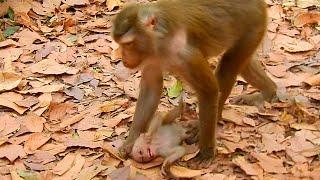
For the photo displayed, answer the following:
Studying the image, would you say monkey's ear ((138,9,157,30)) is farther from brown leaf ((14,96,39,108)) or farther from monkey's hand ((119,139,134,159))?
brown leaf ((14,96,39,108))

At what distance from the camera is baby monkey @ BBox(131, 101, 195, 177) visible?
507 cm

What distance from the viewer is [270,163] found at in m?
5.09

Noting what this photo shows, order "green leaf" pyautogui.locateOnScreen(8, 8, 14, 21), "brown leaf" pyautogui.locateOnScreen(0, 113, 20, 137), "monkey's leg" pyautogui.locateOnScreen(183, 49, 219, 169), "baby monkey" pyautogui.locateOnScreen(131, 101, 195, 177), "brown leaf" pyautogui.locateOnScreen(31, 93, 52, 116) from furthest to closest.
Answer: "green leaf" pyautogui.locateOnScreen(8, 8, 14, 21), "brown leaf" pyautogui.locateOnScreen(31, 93, 52, 116), "brown leaf" pyautogui.locateOnScreen(0, 113, 20, 137), "baby monkey" pyautogui.locateOnScreen(131, 101, 195, 177), "monkey's leg" pyautogui.locateOnScreen(183, 49, 219, 169)

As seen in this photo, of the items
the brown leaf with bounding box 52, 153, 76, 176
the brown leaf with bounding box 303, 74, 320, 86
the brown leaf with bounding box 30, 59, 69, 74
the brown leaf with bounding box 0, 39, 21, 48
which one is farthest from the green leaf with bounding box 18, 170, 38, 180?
the brown leaf with bounding box 303, 74, 320, 86

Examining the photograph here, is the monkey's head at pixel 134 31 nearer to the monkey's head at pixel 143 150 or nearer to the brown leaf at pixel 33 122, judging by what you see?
the monkey's head at pixel 143 150

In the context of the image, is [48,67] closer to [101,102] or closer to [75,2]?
[101,102]

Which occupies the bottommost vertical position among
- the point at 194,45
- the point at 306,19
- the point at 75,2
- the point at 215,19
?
the point at 75,2

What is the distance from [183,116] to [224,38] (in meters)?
0.88

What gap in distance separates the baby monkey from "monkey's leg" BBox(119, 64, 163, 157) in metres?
0.07

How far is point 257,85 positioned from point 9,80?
7.44 feet

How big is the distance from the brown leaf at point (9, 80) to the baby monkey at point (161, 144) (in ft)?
5.11

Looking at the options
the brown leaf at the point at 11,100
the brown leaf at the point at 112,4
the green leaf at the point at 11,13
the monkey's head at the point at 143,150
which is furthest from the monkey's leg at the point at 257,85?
the green leaf at the point at 11,13

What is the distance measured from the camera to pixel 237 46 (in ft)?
17.1

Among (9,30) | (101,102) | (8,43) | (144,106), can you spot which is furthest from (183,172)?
(9,30)
